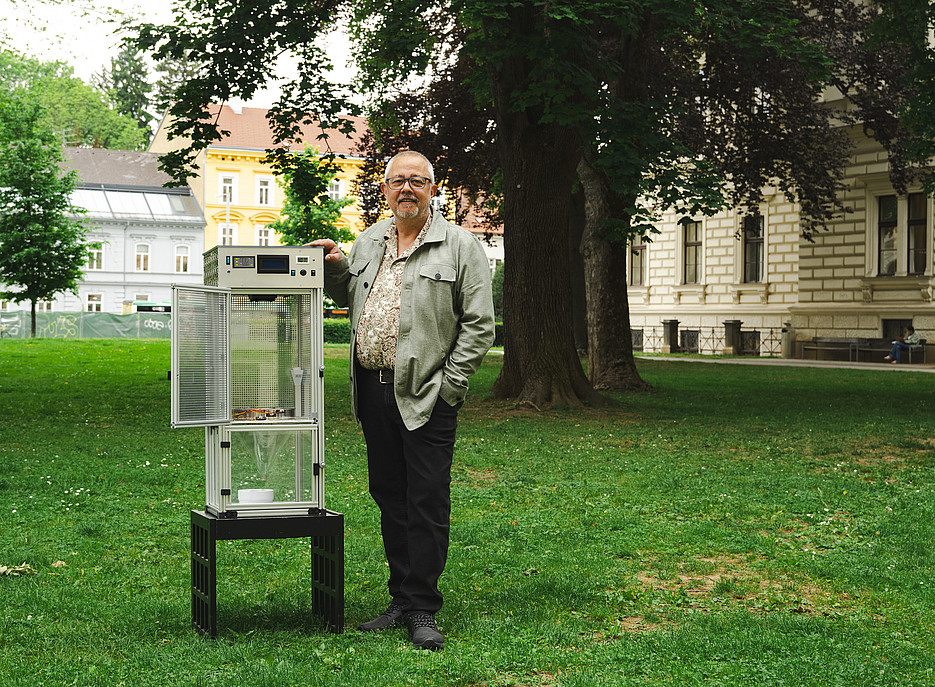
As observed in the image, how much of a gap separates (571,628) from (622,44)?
55.4 feet

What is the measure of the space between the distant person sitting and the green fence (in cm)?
3151

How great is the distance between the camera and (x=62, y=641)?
5.09 metres

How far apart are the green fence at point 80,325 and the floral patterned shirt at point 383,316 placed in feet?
153

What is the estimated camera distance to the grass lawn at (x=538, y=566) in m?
4.79

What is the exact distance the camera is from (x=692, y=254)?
1725 inches

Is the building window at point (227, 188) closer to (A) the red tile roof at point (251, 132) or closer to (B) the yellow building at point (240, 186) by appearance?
(B) the yellow building at point (240, 186)

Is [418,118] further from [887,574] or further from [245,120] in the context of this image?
[245,120]

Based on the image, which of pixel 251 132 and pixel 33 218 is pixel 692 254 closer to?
pixel 33 218

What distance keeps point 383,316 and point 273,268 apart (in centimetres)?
59

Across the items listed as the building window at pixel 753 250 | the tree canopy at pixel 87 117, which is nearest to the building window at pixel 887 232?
the building window at pixel 753 250

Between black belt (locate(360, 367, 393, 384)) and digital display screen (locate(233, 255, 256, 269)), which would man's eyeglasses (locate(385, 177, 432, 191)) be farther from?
black belt (locate(360, 367, 393, 384))

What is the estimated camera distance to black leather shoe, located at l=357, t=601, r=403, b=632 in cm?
531

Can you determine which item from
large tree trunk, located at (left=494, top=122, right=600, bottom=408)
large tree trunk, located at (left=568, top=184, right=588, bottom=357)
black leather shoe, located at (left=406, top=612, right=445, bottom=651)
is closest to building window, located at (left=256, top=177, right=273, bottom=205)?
large tree trunk, located at (left=568, top=184, right=588, bottom=357)

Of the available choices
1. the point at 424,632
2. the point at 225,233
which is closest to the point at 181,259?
the point at 225,233
